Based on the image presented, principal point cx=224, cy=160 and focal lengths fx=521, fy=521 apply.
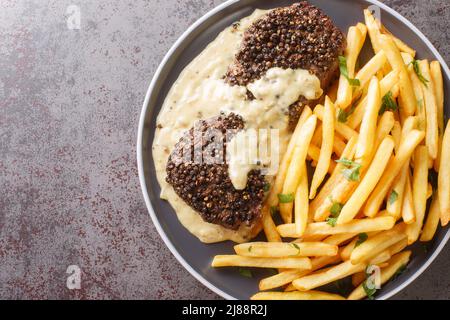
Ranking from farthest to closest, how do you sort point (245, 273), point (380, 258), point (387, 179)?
point (245, 273), point (380, 258), point (387, 179)

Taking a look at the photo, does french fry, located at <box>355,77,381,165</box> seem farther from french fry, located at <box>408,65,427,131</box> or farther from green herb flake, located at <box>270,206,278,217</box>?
green herb flake, located at <box>270,206,278,217</box>

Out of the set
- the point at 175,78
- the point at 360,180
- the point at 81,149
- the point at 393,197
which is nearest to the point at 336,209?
the point at 360,180

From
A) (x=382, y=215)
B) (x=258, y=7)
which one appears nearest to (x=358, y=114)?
(x=382, y=215)

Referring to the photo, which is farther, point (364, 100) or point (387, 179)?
point (364, 100)

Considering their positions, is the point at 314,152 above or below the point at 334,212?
above

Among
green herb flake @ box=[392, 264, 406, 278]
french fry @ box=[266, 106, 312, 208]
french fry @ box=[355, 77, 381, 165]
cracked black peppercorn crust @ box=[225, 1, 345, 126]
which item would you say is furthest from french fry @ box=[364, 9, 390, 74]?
green herb flake @ box=[392, 264, 406, 278]

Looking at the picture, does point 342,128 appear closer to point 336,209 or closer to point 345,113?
point 345,113

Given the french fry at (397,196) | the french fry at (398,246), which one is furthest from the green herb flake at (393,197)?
the french fry at (398,246)
